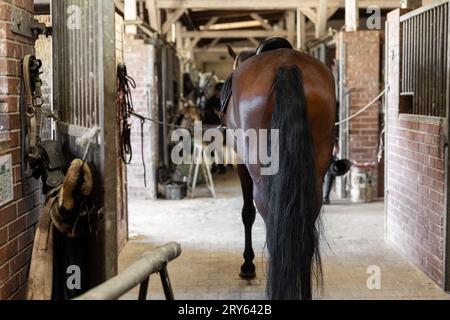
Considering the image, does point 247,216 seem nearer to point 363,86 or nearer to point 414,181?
point 414,181

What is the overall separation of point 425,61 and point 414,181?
0.98 meters

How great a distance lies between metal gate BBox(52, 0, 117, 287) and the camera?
254 centimetres

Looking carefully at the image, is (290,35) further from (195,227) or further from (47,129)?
(47,129)

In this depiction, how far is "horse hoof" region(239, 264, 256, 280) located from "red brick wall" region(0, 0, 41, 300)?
1.86m

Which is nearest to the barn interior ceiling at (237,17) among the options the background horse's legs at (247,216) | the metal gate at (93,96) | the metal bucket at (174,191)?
the metal bucket at (174,191)

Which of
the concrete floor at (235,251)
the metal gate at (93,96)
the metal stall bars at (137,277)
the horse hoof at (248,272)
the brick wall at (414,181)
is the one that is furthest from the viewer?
the horse hoof at (248,272)

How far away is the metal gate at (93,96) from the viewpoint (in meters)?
2.54

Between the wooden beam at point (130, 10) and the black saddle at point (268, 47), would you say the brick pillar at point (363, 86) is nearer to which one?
the wooden beam at point (130, 10)

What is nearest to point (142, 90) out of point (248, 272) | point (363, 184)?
point (363, 184)

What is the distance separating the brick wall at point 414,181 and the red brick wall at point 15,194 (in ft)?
9.19

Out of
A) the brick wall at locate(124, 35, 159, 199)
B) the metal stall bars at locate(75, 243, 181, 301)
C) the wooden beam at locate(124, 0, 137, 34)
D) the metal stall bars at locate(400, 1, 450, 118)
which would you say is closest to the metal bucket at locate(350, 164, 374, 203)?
the metal stall bars at locate(400, 1, 450, 118)

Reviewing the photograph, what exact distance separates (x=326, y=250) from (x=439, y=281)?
3.99 ft

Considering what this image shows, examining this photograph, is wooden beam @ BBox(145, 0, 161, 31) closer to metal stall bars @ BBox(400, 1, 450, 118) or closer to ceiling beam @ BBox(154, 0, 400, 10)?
ceiling beam @ BBox(154, 0, 400, 10)

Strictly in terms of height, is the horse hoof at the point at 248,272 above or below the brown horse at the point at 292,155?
below
